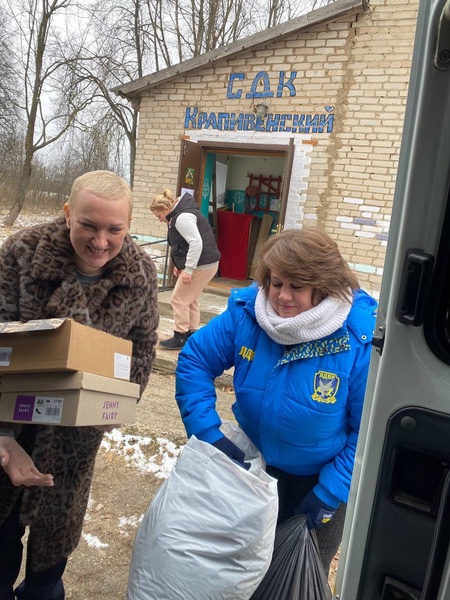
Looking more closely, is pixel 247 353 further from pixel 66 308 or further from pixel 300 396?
pixel 66 308

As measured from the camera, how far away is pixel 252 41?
7.48 metres

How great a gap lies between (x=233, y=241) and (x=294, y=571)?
900 centimetres

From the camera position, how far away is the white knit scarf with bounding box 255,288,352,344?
62.4 inches

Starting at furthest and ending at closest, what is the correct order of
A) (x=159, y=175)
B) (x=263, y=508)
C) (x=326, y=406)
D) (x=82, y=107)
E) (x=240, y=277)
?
(x=82, y=107), (x=240, y=277), (x=159, y=175), (x=326, y=406), (x=263, y=508)

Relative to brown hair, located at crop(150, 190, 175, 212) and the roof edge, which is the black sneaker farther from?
the roof edge

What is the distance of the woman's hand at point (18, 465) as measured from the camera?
1.46 metres

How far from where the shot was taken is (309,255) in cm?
163

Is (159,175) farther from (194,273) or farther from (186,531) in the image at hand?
(186,531)

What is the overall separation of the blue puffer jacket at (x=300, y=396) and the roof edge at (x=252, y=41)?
685cm

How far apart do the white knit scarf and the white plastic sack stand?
45cm

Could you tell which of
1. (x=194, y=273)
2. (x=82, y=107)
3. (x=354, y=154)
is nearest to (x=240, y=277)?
(x=354, y=154)

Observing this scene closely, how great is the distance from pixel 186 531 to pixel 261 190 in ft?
32.1

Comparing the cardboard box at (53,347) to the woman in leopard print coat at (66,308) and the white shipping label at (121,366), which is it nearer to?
the white shipping label at (121,366)

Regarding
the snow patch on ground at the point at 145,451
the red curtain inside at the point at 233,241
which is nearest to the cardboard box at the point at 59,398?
the snow patch on ground at the point at 145,451
